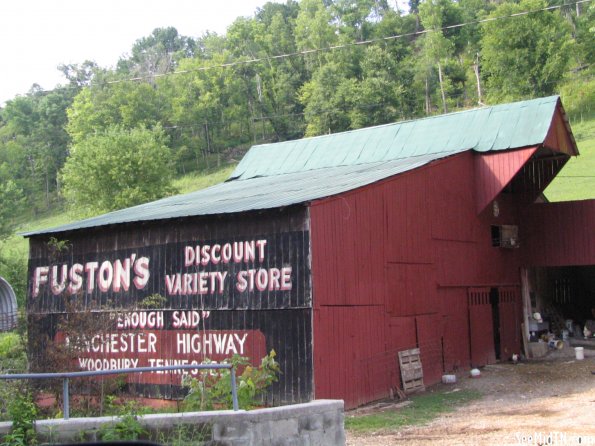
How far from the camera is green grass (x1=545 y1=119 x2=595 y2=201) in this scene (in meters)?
41.1

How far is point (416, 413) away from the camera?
48.5 feet

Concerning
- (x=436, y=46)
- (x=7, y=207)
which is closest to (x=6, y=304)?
(x=7, y=207)

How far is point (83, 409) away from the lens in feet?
39.1

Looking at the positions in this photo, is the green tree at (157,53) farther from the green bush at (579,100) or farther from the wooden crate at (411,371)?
the wooden crate at (411,371)

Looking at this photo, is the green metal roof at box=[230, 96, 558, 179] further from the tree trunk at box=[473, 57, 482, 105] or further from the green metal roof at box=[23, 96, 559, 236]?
the tree trunk at box=[473, 57, 482, 105]

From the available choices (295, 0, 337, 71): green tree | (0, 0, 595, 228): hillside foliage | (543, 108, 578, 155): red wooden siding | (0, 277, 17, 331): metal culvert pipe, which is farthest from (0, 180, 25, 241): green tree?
(543, 108, 578, 155): red wooden siding

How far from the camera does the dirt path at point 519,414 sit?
11570mm

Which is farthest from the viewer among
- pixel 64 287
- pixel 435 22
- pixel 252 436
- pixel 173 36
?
pixel 173 36

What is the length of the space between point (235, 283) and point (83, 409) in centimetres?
499

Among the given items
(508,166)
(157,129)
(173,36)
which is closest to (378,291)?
(508,166)

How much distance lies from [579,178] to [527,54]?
24216mm

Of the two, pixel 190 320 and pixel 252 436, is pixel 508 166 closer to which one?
pixel 190 320

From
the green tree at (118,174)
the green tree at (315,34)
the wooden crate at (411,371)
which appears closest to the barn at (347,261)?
the wooden crate at (411,371)

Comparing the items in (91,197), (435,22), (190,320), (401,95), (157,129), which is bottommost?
(190,320)
